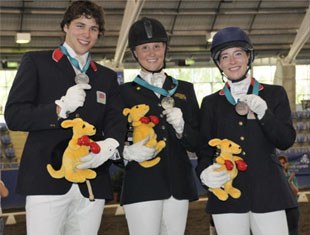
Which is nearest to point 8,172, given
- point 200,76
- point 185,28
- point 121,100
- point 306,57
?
point 185,28

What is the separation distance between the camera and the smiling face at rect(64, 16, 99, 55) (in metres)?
2.38

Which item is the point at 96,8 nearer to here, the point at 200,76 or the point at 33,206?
the point at 33,206

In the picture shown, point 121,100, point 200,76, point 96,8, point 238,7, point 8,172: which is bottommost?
point 8,172

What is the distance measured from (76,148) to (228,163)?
0.69 m

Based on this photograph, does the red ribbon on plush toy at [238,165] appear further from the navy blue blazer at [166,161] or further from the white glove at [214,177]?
the navy blue blazer at [166,161]

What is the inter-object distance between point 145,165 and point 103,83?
0.46 meters

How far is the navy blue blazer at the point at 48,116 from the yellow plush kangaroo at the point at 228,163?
0.47m

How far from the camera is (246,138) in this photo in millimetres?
2465

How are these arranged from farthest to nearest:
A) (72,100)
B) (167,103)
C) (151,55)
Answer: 1. (151,55)
2. (167,103)
3. (72,100)

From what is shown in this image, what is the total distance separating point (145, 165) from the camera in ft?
8.39

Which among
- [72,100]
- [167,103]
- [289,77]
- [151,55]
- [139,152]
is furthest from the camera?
[289,77]

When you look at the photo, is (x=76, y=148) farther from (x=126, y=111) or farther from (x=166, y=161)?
(x=166, y=161)

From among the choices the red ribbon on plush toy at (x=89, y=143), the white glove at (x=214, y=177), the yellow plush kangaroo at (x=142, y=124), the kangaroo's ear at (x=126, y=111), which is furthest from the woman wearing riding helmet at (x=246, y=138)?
the red ribbon on plush toy at (x=89, y=143)

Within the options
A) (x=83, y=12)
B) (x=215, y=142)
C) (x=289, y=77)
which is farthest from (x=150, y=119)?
(x=289, y=77)
